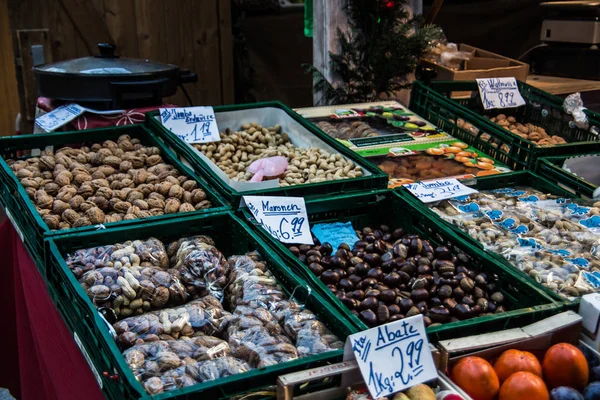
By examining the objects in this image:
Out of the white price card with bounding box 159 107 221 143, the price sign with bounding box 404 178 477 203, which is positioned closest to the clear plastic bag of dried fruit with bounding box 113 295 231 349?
the price sign with bounding box 404 178 477 203

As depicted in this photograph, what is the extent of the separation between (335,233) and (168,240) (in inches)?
22.9

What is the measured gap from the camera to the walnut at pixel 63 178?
2.42 meters

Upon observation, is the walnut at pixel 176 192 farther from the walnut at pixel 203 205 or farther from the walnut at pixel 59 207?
the walnut at pixel 59 207

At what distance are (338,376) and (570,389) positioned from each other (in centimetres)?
51

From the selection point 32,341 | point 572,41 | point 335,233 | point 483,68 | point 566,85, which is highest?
point 572,41

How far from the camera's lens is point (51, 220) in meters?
2.16

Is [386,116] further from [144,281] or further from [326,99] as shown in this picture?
[144,281]

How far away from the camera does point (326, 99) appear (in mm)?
3750

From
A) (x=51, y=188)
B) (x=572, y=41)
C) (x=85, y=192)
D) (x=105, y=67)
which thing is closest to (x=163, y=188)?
(x=85, y=192)

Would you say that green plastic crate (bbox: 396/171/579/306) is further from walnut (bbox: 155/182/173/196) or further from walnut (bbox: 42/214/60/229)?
walnut (bbox: 42/214/60/229)

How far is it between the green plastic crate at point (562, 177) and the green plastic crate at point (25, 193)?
136 cm

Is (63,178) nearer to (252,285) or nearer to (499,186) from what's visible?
(252,285)

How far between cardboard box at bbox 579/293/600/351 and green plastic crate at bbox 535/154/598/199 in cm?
100

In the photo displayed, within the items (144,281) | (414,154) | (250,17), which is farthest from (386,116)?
(250,17)
